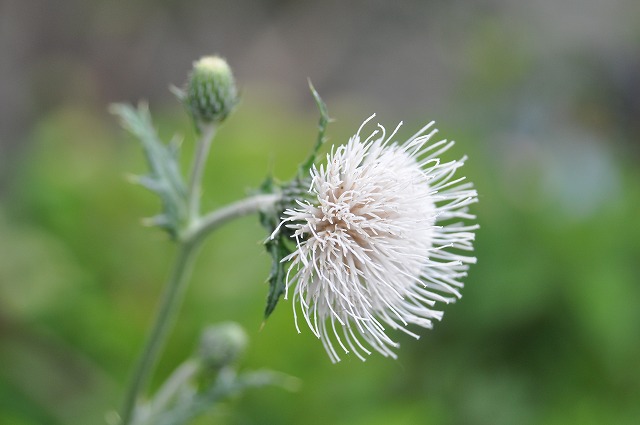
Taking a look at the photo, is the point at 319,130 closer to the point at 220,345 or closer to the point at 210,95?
the point at 210,95

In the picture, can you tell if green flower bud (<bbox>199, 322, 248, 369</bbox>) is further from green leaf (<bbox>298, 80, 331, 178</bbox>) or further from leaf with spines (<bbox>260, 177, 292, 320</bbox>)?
green leaf (<bbox>298, 80, 331, 178</bbox>)

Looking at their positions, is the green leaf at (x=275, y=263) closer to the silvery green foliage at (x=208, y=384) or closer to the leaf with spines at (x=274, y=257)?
the leaf with spines at (x=274, y=257)

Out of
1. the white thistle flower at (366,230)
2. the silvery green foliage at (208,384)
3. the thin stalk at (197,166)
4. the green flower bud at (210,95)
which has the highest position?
the green flower bud at (210,95)

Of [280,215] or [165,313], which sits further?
[165,313]

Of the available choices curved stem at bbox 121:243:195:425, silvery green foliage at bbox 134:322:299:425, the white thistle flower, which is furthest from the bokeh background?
curved stem at bbox 121:243:195:425

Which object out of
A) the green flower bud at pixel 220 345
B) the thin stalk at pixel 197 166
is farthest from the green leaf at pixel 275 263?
the green flower bud at pixel 220 345

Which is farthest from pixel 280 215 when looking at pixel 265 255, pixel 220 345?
pixel 265 255
